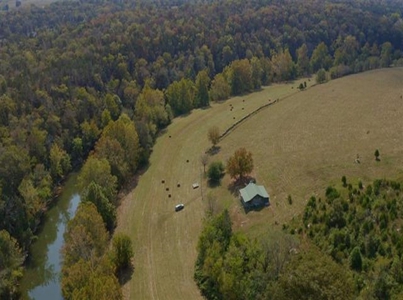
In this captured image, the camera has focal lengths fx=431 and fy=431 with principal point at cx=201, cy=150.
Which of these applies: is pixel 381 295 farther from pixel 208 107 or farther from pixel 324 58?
pixel 324 58

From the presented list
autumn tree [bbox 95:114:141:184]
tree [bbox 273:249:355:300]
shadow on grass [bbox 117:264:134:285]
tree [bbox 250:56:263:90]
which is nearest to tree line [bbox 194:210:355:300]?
tree [bbox 273:249:355:300]

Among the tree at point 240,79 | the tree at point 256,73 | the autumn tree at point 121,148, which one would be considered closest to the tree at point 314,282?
the autumn tree at point 121,148

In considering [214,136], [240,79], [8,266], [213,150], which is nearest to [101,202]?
[8,266]

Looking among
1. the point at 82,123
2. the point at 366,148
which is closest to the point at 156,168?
the point at 82,123

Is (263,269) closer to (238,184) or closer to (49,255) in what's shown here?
(238,184)

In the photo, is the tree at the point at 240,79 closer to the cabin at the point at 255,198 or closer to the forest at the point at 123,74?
the forest at the point at 123,74
